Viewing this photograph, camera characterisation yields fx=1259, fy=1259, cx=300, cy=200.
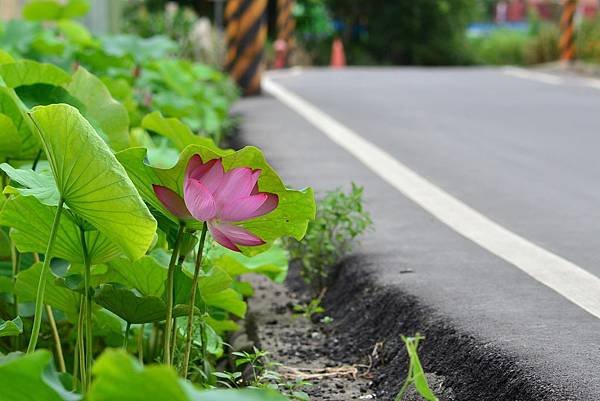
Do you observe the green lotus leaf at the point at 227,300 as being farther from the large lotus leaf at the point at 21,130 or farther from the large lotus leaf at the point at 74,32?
the large lotus leaf at the point at 74,32

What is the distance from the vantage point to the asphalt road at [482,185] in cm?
249

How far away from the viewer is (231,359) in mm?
2824

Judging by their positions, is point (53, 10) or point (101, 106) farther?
point (53, 10)

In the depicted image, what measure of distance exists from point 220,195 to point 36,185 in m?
0.28

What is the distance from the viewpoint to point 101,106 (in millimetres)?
2439

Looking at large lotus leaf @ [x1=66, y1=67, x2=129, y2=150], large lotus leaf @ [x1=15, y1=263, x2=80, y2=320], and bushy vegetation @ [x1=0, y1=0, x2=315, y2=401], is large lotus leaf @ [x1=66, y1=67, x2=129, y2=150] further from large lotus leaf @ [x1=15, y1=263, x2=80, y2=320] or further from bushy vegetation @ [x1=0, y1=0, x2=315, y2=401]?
large lotus leaf @ [x1=15, y1=263, x2=80, y2=320]

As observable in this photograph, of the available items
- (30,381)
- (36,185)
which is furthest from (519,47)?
(30,381)

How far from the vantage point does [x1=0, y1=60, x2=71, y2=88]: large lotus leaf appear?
2.37 meters

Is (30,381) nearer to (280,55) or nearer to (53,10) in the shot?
(53,10)

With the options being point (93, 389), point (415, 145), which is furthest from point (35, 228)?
point (415, 145)

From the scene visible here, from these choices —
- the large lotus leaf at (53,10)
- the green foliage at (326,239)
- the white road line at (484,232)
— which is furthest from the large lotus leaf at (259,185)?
the large lotus leaf at (53,10)

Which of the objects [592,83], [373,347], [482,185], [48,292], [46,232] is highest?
[46,232]

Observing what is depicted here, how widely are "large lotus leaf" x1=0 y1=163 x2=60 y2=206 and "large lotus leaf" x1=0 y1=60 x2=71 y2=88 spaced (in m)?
0.66

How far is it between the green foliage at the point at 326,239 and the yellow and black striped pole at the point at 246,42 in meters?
8.61
